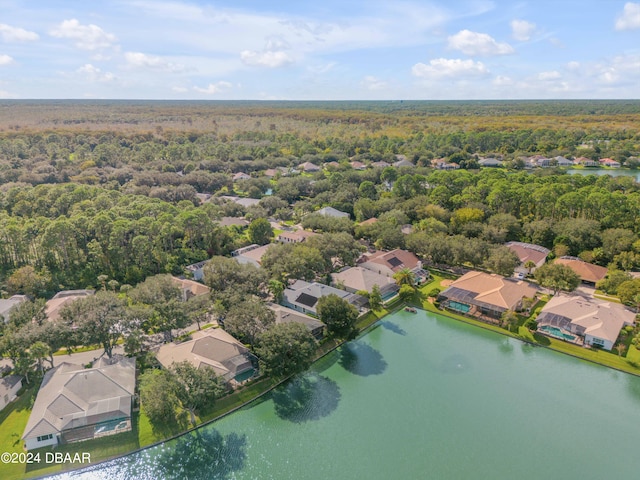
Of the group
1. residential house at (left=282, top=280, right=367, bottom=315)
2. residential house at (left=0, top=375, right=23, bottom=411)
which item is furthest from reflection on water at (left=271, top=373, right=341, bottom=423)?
residential house at (left=0, top=375, right=23, bottom=411)

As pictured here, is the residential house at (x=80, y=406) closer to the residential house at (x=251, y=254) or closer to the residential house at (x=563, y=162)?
the residential house at (x=251, y=254)

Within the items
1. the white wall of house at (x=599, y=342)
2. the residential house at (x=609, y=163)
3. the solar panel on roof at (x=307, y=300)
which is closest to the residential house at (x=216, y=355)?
the solar panel on roof at (x=307, y=300)

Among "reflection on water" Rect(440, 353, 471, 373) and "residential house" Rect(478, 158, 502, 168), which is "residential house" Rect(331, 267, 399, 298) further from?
"residential house" Rect(478, 158, 502, 168)

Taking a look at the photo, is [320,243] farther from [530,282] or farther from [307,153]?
[307,153]

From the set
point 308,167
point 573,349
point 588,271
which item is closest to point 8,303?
point 573,349

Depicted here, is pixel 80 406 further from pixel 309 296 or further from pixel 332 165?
pixel 332 165

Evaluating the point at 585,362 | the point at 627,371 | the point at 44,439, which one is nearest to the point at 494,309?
the point at 585,362
